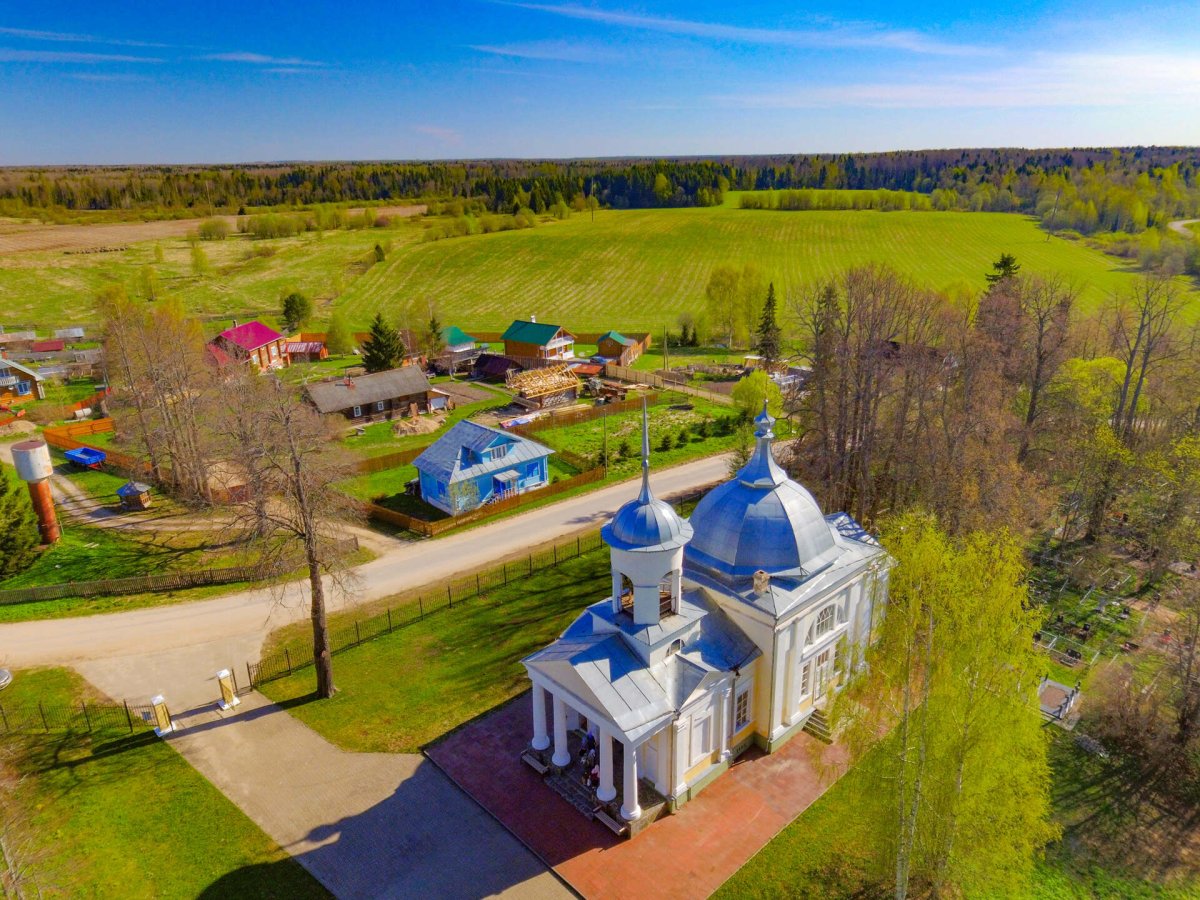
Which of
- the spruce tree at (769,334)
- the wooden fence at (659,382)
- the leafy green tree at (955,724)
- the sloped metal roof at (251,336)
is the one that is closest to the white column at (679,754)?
the leafy green tree at (955,724)

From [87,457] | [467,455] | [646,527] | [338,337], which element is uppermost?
[646,527]

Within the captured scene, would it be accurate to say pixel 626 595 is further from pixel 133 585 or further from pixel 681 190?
pixel 681 190

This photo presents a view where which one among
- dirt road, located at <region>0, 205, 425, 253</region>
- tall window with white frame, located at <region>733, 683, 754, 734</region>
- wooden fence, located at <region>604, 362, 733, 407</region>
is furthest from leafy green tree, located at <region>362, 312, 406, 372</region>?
dirt road, located at <region>0, 205, 425, 253</region>

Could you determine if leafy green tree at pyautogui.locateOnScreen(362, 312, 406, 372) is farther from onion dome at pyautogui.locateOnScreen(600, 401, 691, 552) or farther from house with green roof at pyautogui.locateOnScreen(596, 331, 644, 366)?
onion dome at pyautogui.locateOnScreen(600, 401, 691, 552)

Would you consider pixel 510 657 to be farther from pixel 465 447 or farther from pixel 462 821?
pixel 465 447

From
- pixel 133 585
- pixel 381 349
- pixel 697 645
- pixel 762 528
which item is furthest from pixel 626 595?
pixel 381 349

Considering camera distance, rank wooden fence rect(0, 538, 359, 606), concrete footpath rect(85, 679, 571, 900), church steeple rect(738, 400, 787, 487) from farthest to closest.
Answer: wooden fence rect(0, 538, 359, 606) → church steeple rect(738, 400, 787, 487) → concrete footpath rect(85, 679, 571, 900)

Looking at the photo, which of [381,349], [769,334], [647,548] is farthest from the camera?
[769,334]
